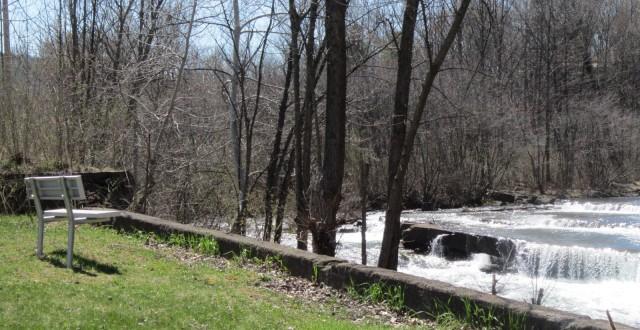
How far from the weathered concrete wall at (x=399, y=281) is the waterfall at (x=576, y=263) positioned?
7.83 metres

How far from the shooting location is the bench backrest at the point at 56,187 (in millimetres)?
6859

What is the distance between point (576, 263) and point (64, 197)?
10979 mm

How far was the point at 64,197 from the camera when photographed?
691 centimetres

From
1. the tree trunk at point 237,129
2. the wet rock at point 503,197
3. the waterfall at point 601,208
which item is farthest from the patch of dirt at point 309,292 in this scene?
the wet rock at point 503,197

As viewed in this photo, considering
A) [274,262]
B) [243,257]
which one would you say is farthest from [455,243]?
[274,262]

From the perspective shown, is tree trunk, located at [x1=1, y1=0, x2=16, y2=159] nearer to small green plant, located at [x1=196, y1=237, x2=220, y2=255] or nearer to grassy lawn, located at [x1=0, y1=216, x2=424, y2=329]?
grassy lawn, located at [x1=0, y1=216, x2=424, y2=329]

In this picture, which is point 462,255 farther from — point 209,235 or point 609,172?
point 609,172

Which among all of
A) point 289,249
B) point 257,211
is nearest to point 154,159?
point 257,211

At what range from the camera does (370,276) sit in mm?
6840

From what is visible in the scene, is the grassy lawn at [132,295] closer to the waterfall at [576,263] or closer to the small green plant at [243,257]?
the small green plant at [243,257]

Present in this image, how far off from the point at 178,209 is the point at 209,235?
5.54 m

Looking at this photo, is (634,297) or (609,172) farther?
(609,172)

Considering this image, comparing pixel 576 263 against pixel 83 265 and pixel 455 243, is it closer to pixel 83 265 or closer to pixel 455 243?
pixel 455 243

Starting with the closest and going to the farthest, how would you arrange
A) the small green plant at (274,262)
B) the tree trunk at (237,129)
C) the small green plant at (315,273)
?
the small green plant at (315,273), the small green plant at (274,262), the tree trunk at (237,129)
